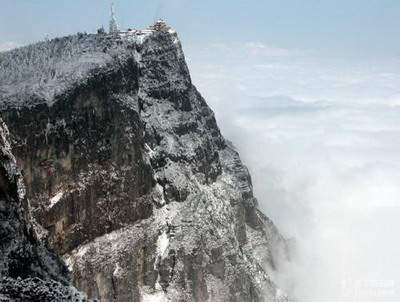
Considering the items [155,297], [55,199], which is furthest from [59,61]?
[155,297]

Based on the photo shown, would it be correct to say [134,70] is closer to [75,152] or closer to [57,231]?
Result: [75,152]

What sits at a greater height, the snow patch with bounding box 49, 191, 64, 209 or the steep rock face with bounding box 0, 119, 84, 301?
the steep rock face with bounding box 0, 119, 84, 301

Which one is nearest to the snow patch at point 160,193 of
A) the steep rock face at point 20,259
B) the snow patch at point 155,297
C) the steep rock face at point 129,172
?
the steep rock face at point 129,172

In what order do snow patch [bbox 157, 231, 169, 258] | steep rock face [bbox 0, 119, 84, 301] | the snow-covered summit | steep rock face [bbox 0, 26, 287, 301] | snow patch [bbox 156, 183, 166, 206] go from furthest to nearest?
snow patch [bbox 156, 183, 166, 206] < snow patch [bbox 157, 231, 169, 258] < steep rock face [bbox 0, 26, 287, 301] < the snow-covered summit < steep rock face [bbox 0, 119, 84, 301]

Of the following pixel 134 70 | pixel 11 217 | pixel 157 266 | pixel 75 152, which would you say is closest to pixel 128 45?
pixel 134 70

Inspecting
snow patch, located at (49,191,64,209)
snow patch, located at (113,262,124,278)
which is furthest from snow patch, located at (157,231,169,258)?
snow patch, located at (49,191,64,209)

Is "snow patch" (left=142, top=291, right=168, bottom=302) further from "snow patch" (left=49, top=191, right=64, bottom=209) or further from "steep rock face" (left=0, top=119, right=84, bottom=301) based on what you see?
"steep rock face" (left=0, top=119, right=84, bottom=301)

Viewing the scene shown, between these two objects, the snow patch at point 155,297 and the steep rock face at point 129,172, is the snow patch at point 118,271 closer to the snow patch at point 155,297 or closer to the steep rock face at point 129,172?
the steep rock face at point 129,172

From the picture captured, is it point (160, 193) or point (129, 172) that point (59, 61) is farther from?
point (160, 193)
